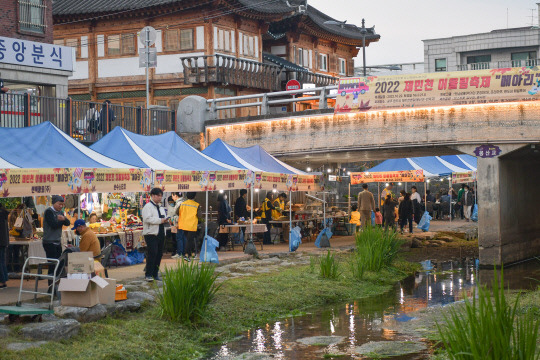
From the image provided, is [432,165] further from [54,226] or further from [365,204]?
[54,226]

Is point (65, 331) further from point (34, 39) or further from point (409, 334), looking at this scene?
point (34, 39)

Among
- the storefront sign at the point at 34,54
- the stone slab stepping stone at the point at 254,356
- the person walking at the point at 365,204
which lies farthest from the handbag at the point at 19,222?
the person walking at the point at 365,204

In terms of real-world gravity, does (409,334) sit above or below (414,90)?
below

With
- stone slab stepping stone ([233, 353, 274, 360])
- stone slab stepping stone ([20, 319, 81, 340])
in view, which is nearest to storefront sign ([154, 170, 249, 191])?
stone slab stepping stone ([20, 319, 81, 340])

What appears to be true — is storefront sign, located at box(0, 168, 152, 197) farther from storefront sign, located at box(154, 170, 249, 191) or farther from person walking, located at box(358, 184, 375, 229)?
person walking, located at box(358, 184, 375, 229)

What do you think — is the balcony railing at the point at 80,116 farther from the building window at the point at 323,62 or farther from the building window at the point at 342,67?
the building window at the point at 342,67

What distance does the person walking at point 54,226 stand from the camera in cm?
1449

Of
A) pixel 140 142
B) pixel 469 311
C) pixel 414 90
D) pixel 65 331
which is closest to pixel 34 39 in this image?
pixel 140 142

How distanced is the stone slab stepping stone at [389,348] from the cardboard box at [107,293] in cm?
407

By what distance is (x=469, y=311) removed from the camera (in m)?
8.09

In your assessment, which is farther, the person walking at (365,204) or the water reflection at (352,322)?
the person walking at (365,204)

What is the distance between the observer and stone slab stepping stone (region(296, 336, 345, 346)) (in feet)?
40.2

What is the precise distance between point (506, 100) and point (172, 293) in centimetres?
1331

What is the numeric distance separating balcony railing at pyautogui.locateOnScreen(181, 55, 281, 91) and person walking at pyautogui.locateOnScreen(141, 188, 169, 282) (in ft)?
63.8
